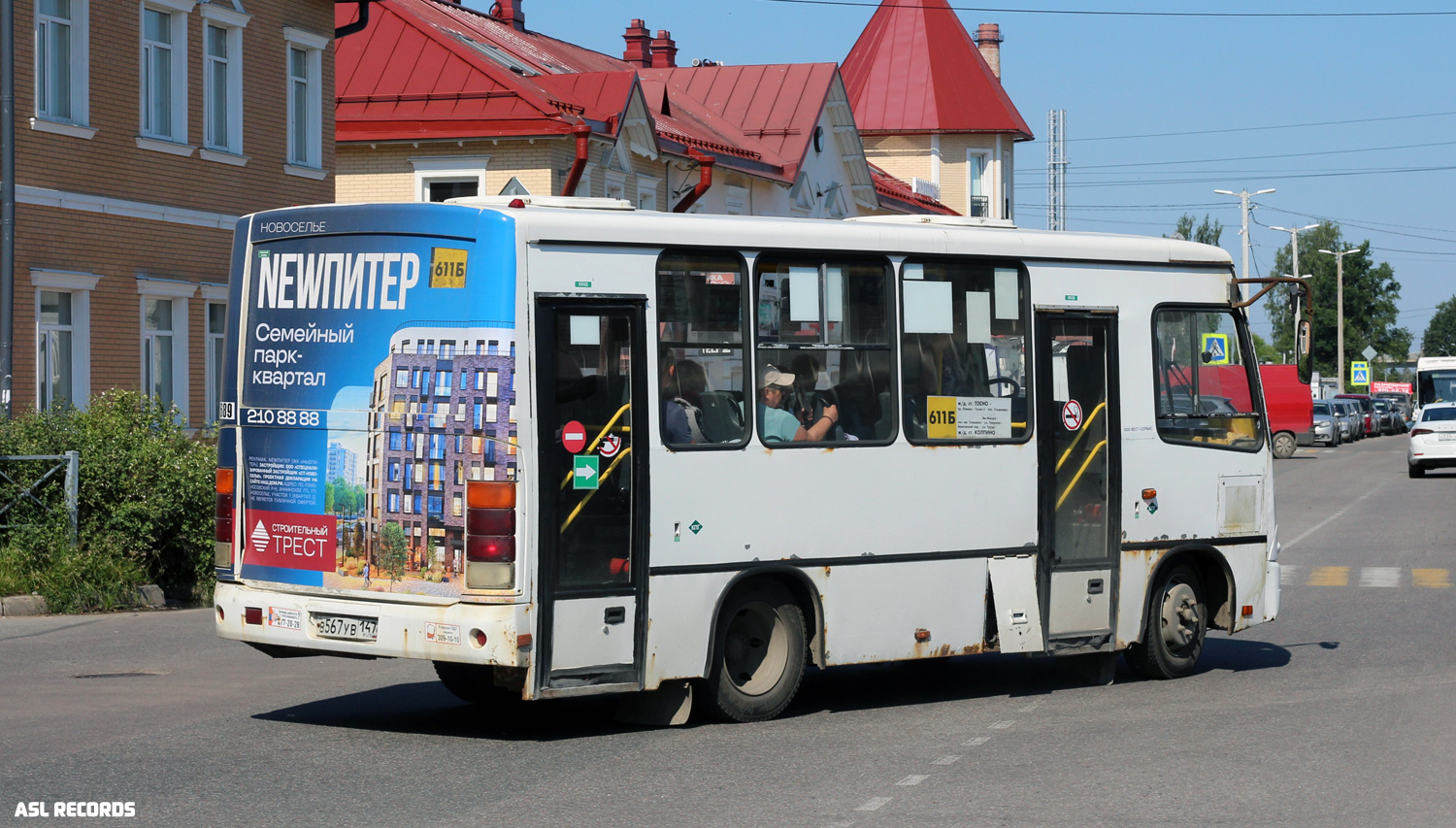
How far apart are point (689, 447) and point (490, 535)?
4.17ft

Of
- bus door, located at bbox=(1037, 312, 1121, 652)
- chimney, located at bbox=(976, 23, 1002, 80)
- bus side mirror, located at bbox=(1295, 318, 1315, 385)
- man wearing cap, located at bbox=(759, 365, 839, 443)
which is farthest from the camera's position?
chimney, located at bbox=(976, 23, 1002, 80)

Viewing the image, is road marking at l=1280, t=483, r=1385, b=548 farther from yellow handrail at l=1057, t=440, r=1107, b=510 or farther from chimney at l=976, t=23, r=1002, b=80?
chimney at l=976, t=23, r=1002, b=80

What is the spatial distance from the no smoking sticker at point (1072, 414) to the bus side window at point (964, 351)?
30cm

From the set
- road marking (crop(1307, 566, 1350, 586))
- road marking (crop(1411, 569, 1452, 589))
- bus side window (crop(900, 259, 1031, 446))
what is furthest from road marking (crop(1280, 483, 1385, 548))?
bus side window (crop(900, 259, 1031, 446))

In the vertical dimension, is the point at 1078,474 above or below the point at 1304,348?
below

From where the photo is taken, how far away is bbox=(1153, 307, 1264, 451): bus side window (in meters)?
11.4

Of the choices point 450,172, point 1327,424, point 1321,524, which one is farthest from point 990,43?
point 1321,524

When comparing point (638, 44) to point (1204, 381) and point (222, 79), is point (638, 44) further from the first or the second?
point (1204, 381)

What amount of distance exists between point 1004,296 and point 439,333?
363 centimetres

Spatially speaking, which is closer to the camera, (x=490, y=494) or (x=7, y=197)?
(x=490, y=494)

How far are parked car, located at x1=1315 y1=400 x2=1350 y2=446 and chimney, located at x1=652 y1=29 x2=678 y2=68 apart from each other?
27465mm

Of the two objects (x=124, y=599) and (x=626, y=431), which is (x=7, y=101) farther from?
(x=626, y=431)

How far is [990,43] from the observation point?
7169cm

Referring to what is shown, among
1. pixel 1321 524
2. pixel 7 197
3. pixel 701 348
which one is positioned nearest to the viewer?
pixel 701 348
